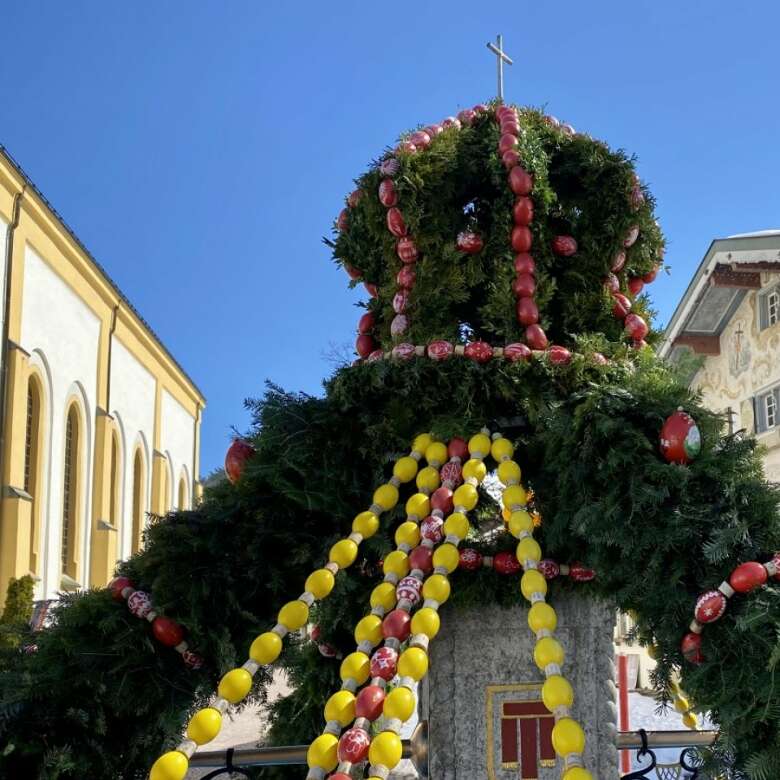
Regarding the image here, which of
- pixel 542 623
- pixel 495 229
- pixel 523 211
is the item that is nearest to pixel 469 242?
pixel 495 229

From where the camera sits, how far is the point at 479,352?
4.23 m

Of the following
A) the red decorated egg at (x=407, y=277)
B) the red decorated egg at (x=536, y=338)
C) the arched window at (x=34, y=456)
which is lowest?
the red decorated egg at (x=536, y=338)

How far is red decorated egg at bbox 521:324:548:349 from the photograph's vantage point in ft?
14.1

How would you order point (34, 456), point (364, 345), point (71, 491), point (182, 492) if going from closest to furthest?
1. point (364, 345)
2. point (34, 456)
3. point (71, 491)
4. point (182, 492)

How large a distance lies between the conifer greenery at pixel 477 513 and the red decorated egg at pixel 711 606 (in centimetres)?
6

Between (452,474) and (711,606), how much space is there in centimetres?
126

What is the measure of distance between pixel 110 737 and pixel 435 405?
1.83m

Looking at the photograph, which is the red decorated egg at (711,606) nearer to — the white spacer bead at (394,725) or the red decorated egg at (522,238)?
the white spacer bead at (394,725)

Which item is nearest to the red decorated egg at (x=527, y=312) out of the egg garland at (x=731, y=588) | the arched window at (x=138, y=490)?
the egg garland at (x=731, y=588)

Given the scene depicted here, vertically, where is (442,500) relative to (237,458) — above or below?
below

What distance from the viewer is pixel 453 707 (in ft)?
13.9

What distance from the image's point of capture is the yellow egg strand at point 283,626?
3361mm

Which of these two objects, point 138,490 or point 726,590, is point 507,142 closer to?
point 726,590

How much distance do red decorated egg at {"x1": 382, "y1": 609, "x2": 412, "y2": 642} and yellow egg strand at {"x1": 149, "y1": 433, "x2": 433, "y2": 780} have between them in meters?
0.28
